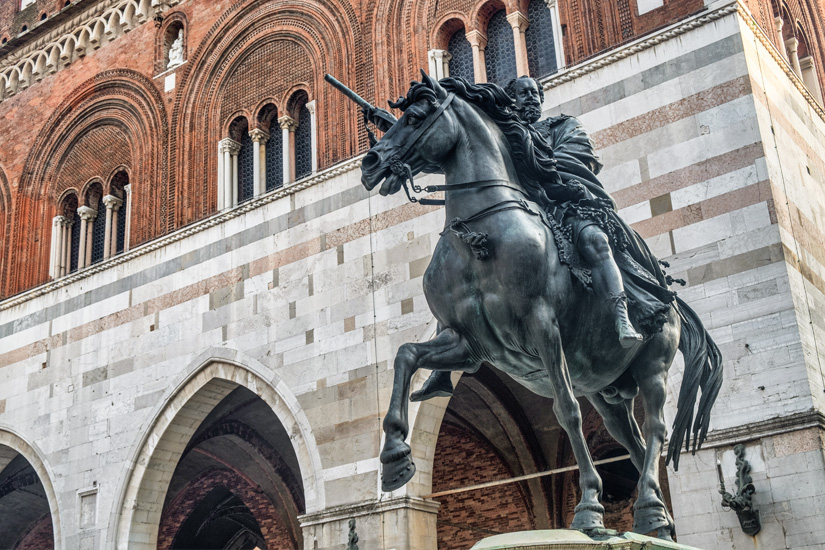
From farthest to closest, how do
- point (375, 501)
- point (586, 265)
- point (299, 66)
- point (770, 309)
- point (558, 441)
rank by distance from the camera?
point (558, 441) → point (299, 66) → point (375, 501) → point (770, 309) → point (586, 265)

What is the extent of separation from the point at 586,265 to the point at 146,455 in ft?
34.9

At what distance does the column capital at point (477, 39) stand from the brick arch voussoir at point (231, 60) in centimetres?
Answer: 172

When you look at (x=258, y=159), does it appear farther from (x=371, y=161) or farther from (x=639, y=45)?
(x=371, y=161)

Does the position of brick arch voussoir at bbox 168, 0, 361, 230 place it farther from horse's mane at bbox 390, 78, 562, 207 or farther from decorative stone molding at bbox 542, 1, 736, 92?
horse's mane at bbox 390, 78, 562, 207

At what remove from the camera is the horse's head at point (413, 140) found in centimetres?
489

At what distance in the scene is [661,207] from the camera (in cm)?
1084

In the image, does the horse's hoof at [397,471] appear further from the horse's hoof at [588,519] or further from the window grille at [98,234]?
the window grille at [98,234]

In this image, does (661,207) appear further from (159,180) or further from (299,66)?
(159,180)

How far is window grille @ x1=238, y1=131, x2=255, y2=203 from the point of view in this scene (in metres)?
15.5

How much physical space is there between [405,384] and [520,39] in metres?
9.37

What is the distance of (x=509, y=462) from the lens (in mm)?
16516

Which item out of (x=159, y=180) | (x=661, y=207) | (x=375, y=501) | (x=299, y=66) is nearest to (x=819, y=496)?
(x=661, y=207)

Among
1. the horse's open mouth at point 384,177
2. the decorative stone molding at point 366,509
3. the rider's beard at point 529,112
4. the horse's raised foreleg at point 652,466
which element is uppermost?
the rider's beard at point 529,112

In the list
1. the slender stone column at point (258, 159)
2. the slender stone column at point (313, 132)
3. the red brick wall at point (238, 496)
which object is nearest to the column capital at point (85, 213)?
the slender stone column at point (258, 159)
